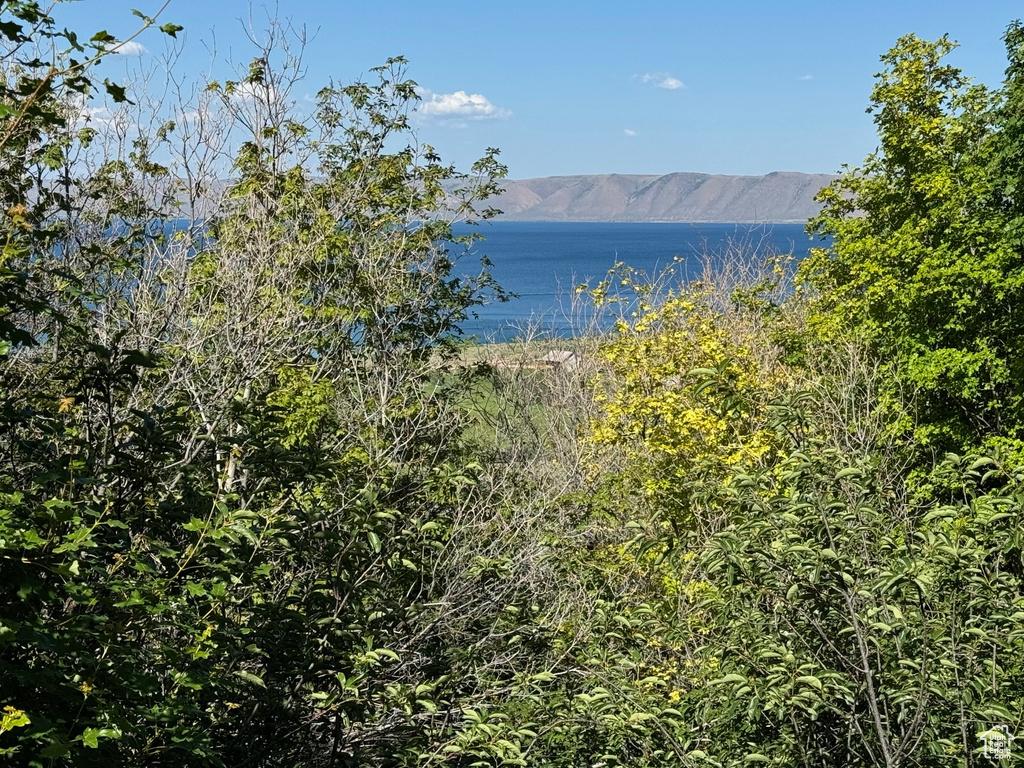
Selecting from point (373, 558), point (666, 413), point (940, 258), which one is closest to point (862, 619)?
point (373, 558)

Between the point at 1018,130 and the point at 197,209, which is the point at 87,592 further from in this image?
the point at 1018,130

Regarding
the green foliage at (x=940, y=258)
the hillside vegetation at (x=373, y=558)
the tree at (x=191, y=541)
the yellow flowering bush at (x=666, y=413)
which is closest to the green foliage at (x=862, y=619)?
the hillside vegetation at (x=373, y=558)

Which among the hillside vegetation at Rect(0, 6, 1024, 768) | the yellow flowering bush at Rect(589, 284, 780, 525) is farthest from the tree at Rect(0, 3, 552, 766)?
the yellow flowering bush at Rect(589, 284, 780, 525)

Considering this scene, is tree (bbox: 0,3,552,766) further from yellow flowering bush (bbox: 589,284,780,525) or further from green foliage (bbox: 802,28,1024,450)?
green foliage (bbox: 802,28,1024,450)

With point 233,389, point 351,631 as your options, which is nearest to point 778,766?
point 351,631

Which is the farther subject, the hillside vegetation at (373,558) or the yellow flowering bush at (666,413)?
the yellow flowering bush at (666,413)

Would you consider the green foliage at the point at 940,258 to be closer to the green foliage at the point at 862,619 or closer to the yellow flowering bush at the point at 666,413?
the yellow flowering bush at the point at 666,413

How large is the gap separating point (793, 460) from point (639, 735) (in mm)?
1808

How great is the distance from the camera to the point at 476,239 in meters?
17.4

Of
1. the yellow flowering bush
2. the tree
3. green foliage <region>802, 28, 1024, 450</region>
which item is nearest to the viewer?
the tree

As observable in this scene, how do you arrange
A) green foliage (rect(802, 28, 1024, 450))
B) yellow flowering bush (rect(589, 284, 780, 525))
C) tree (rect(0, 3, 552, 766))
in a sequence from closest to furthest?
tree (rect(0, 3, 552, 766)) < yellow flowering bush (rect(589, 284, 780, 525)) < green foliage (rect(802, 28, 1024, 450))

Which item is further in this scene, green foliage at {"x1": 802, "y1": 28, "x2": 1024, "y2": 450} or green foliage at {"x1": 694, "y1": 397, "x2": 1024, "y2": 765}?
green foliage at {"x1": 802, "y1": 28, "x2": 1024, "y2": 450}

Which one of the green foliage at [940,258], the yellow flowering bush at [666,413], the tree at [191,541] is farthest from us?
the green foliage at [940,258]

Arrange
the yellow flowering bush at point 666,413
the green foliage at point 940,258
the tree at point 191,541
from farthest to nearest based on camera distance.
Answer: the green foliage at point 940,258 → the yellow flowering bush at point 666,413 → the tree at point 191,541
